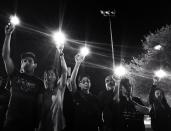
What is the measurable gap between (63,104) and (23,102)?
4.82 ft

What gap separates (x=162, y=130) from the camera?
24.4 feet

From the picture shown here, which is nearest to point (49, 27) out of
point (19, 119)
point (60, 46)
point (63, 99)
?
point (60, 46)

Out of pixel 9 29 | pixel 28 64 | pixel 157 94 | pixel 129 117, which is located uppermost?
pixel 9 29

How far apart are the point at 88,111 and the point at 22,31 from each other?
6.75 metres

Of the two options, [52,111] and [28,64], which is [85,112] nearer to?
[52,111]

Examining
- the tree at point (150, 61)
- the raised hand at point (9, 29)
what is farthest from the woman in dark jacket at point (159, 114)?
the tree at point (150, 61)

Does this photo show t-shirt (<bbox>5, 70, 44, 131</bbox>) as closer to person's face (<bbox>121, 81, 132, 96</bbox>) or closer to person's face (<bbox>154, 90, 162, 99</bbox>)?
person's face (<bbox>121, 81, 132, 96</bbox>)

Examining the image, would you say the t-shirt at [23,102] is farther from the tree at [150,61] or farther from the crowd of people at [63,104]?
the tree at [150,61]

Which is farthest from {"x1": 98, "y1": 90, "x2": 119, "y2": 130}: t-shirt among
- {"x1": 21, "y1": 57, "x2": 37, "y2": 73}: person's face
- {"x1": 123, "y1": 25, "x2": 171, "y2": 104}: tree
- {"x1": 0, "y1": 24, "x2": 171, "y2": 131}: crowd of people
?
{"x1": 123, "y1": 25, "x2": 171, "y2": 104}: tree

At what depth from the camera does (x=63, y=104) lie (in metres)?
6.79

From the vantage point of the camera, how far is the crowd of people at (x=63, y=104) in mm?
5719

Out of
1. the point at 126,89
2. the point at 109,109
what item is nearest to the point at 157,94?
the point at 126,89

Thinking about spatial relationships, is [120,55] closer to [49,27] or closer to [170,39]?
[170,39]

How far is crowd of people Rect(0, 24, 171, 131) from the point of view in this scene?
18.8ft
